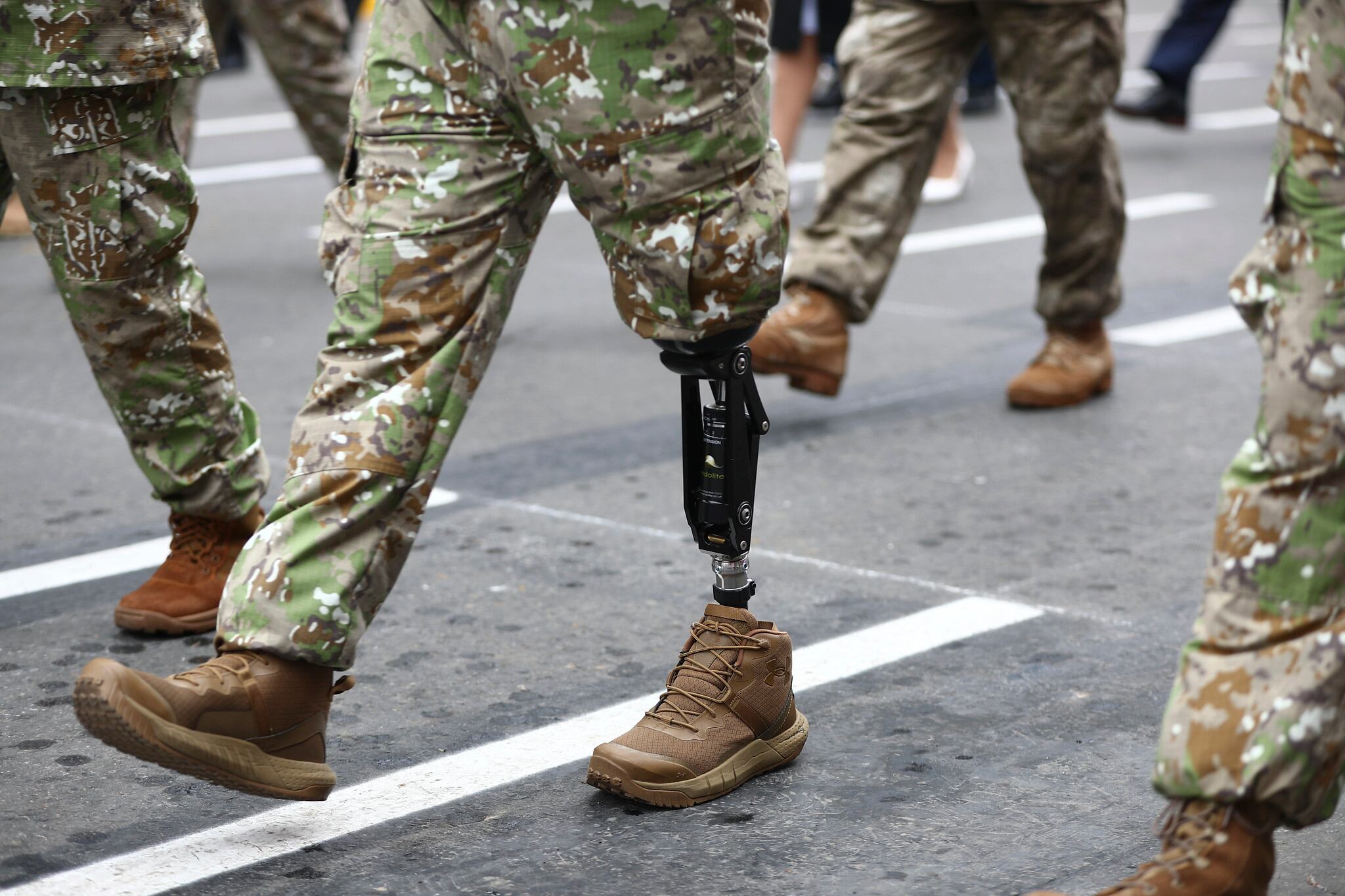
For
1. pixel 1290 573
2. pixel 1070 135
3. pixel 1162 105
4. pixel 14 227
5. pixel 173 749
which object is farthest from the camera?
pixel 1162 105

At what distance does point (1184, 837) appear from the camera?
6.30 feet

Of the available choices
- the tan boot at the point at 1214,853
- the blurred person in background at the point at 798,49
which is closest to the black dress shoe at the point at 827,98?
the blurred person in background at the point at 798,49

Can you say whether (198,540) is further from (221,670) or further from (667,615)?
(221,670)

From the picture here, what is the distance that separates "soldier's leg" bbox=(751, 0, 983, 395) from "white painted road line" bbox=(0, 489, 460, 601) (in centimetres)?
127

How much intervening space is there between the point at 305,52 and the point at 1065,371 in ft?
8.25

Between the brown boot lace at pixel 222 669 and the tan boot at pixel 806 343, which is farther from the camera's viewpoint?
the tan boot at pixel 806 343

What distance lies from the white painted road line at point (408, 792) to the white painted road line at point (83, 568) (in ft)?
2.89

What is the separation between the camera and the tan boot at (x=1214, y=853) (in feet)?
6.17

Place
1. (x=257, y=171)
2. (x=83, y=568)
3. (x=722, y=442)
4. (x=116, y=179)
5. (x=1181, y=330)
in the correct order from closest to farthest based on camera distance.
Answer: (x=722, y=442)
(x=116, y=179)
(x=83, y=568)
(x=1181, y=330)
(x=257, y=171)

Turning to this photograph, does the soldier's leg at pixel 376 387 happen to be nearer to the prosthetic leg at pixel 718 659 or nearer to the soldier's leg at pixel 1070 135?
the prosthetic leg at pixel 718 659

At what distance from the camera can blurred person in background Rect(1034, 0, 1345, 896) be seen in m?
1.83

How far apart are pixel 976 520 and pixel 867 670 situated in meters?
0.90

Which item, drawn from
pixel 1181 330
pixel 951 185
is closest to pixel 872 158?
pixel 1181 330

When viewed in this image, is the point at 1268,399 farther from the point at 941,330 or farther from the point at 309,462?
the point at 941,330
